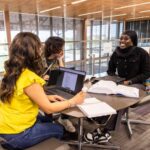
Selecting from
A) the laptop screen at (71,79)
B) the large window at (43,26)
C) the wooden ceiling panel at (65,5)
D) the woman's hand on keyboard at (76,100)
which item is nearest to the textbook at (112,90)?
the laptop screen at (71,79)

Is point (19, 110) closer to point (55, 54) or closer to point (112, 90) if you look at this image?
point (112, 90)

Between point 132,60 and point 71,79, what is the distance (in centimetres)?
106

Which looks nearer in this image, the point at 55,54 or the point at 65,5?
the point at 55,54

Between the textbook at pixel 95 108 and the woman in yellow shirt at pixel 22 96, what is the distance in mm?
193

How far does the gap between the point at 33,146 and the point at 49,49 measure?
135cm

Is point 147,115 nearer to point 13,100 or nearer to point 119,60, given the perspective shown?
point 119,60

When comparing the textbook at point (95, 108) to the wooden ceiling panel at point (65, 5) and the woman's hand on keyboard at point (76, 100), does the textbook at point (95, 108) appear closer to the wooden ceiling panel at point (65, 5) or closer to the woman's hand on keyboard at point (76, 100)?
the woman's hand on keyboard at point (76, 100)

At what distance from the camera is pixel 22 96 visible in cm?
120

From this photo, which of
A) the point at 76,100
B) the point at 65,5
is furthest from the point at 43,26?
the point at 76,100

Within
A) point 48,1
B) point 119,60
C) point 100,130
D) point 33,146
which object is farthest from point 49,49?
point 48,1

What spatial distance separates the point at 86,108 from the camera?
1368mm

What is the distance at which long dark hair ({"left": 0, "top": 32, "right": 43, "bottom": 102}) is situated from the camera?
120cm

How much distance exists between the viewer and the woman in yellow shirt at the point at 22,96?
46.8 inches

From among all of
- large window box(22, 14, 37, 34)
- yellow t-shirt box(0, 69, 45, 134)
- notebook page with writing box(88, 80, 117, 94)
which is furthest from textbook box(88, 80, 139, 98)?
large window box(22, 14, 37, 34)
